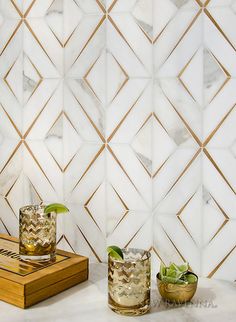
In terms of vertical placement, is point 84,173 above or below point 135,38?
below

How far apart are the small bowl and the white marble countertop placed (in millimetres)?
15

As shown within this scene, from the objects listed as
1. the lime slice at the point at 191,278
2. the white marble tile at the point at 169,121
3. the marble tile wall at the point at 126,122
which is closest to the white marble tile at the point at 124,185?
the marble tile wall at the point at 126,122

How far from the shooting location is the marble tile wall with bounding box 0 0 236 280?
3.59 feet

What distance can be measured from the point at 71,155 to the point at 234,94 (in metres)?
0.47

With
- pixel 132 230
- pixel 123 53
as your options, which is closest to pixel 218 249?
pixel 132 230

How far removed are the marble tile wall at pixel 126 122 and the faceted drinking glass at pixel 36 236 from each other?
0.17m

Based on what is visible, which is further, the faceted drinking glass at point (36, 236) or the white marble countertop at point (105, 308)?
the faceted drinking glass at point (36, 236)

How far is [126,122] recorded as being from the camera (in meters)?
1.20

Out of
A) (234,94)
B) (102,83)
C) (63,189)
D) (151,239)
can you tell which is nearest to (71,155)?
(63,189)

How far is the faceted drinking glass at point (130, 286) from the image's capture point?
95 cm

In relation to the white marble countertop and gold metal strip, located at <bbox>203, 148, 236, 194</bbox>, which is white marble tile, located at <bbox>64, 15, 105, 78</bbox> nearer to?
gold metal strip, located at <bbox>203, 148, 236, 194</bbox>

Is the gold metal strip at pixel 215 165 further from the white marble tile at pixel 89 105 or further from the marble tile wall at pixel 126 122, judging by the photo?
the white marble tile at pixel 89 105

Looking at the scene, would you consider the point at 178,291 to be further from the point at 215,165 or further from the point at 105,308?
the point at 215,165

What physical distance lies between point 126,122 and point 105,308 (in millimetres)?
464
